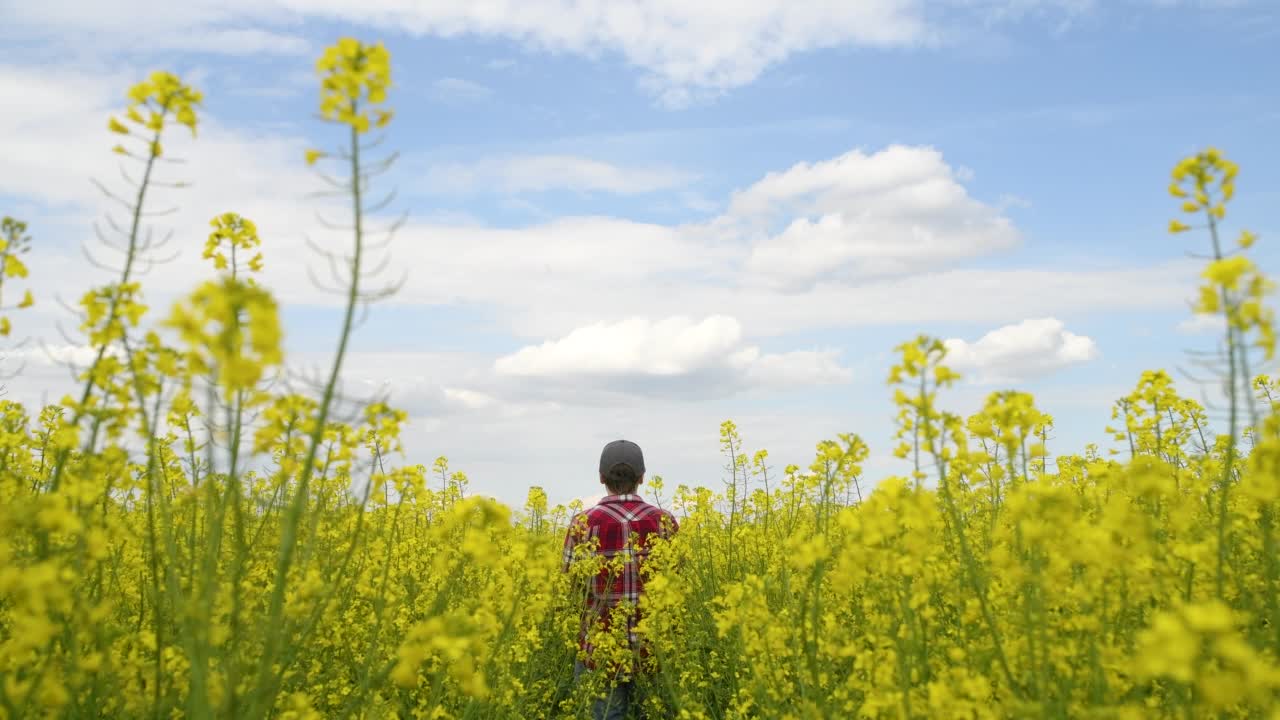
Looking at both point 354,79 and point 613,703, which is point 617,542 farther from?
point 354,79

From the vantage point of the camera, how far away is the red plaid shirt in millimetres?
6160

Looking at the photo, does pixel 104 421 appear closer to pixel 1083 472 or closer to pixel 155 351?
pixel 155 351

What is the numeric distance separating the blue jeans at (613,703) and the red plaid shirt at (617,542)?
263mm

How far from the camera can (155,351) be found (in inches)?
116

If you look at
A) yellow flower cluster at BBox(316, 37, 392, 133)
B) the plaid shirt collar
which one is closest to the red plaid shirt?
the plaid shirt collar

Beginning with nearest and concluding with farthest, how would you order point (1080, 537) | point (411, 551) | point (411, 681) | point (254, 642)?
point (411, 681) < point (1080, 537) < point (254, 642) < point (411, 551)

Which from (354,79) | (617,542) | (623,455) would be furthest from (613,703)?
(354,79)

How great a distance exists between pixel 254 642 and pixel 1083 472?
6458 millimetres

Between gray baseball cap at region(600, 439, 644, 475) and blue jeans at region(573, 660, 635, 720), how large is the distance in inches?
53.2

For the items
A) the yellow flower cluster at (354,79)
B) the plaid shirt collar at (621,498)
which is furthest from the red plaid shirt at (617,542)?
the yellow flower cluster at (354,79)

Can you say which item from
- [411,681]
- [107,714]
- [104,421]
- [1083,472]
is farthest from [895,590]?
[1083,472]

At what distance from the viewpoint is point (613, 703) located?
5.95 meters

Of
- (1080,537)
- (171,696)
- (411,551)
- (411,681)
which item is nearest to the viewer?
(411,681)

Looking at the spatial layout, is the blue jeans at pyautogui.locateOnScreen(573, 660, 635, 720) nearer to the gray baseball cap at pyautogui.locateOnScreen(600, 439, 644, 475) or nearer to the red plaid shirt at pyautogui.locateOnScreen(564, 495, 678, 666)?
the red plaid shirt at pyautogui.locateOnScreen(564, 495, 678, 666)
